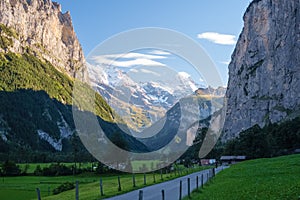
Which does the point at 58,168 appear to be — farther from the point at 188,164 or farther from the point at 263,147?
the point at 263,147

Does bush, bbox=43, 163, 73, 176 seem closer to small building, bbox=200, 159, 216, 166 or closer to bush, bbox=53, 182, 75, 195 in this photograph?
bush, bbox=53, 182, 75, 195

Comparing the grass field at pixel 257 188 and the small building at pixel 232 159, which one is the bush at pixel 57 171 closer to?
the small building at pixel 232 159

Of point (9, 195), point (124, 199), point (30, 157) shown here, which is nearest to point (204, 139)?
point (30, 157)

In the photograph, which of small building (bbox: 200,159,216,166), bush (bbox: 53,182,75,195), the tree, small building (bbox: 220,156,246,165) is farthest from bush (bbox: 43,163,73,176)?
small building (bbox: 200,159,216,166)

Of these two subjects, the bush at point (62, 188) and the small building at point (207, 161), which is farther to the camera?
the small building at point (207, 161)

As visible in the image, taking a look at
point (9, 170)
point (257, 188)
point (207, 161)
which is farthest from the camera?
point (207, 161)

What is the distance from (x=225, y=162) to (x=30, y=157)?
92886 mm

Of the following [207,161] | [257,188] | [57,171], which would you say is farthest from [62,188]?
[207,161]

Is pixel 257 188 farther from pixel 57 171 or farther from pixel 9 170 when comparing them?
pixel 9 170

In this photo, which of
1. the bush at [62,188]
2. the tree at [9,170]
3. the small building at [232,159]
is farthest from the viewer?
the small building at [232,159]

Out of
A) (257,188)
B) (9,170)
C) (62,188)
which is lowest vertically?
(9,170)

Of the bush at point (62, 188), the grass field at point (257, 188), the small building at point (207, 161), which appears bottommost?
the small building at point (207, 161)

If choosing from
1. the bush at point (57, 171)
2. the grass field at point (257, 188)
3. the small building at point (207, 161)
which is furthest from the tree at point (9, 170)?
the grass field at point (257, 188)

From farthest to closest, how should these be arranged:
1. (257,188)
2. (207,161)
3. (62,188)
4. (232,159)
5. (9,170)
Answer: (207,161)
(232,159)
(9,170)
(62,188)
(257,188)
